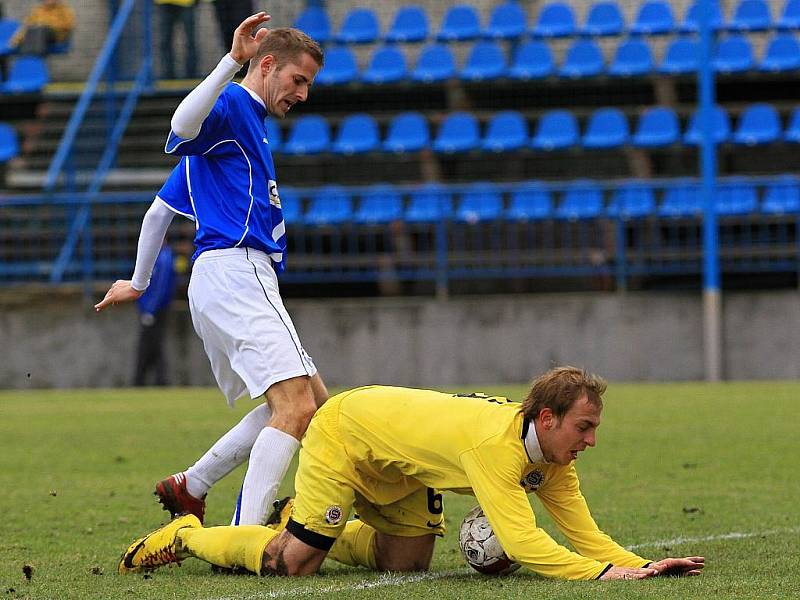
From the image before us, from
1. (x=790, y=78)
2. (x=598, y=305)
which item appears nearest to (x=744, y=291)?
(x=598, y=305)

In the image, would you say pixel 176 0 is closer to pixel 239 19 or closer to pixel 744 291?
pixel 239 19

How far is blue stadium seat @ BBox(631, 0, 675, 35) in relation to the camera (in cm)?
2169

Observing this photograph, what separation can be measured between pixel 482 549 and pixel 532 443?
596 millimetres

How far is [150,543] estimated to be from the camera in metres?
→ 5.71

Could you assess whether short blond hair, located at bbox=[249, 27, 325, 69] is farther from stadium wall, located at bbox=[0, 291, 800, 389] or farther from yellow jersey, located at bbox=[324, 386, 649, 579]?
stadium wall, located at bbox=[0, 291, 800, 389]

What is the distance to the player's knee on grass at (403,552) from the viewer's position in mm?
Answer: 5688

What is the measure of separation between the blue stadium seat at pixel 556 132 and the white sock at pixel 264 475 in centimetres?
1512

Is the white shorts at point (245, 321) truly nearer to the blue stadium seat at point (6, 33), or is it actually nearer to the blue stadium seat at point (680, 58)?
the blue stadium seat at point (680, 58)

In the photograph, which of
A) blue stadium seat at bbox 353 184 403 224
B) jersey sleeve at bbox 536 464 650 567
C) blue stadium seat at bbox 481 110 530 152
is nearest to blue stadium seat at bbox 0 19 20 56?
blue stadium seat at bbox 353 184 403 224

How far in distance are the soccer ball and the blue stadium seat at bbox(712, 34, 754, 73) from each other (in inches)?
646

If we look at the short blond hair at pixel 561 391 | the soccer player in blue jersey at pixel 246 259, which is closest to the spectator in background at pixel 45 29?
the soccer player in blue jersey at pixel 246 259

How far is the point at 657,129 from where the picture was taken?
20688 millimetres

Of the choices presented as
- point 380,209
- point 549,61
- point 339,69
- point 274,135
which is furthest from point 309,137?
point 549,61

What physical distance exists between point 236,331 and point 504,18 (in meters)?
17.2
